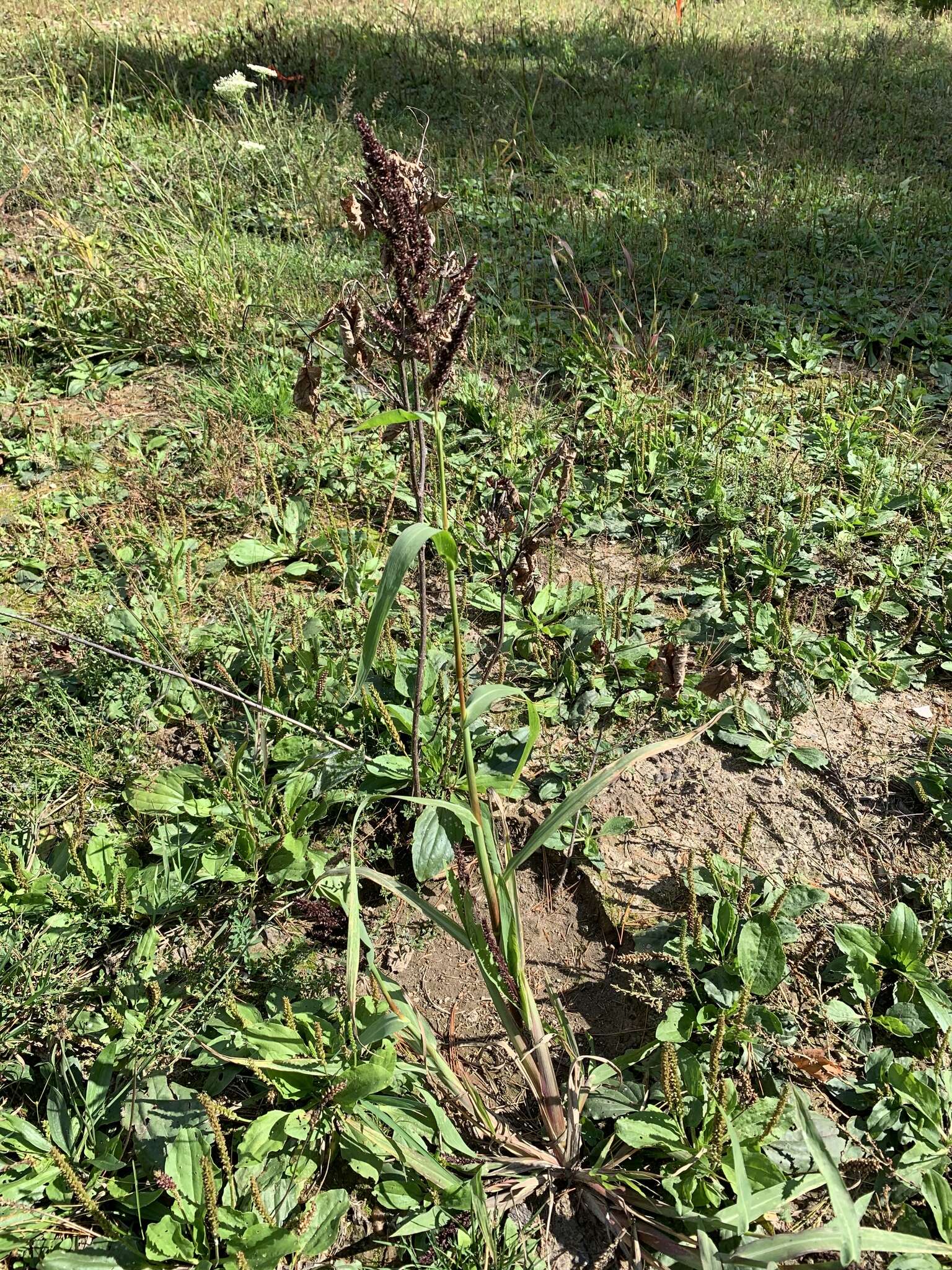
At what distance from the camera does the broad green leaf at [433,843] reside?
6.80 feet

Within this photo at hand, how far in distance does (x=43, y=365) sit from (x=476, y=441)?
6.88 feet

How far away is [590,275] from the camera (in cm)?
469

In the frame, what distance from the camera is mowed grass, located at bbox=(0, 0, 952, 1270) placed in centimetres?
184

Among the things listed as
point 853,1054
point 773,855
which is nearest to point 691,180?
point 773,855

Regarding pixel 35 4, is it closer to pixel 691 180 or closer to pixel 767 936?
pixel 691 180

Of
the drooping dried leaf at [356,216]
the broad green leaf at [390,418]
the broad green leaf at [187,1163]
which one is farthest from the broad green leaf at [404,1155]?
the drooping dried leaf at [356,216]

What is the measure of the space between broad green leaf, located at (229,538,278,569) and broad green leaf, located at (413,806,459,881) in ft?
4.40

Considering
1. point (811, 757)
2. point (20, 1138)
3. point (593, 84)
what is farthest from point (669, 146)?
point (20, 1138)

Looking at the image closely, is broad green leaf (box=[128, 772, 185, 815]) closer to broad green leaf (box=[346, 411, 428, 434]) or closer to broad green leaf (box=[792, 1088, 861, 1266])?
broad green leaf (box=[346, 411, 428, 434])

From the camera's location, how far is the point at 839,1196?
123 cm

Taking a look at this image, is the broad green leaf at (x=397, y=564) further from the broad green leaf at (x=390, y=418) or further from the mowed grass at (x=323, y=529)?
the mowed grass at (x=323, y=529)

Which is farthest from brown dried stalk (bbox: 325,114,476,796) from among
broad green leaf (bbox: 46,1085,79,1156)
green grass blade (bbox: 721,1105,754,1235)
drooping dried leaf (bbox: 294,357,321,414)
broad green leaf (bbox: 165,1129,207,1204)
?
broad green leaf (bbox: 46,1085,79,1156)

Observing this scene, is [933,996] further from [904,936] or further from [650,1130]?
[650,1130]

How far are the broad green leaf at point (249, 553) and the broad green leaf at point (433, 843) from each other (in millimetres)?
1341
